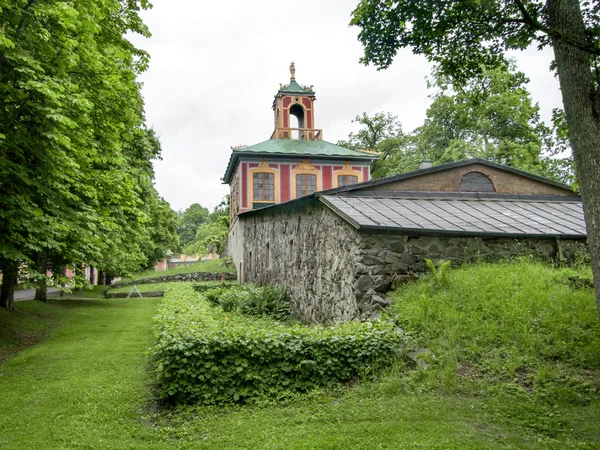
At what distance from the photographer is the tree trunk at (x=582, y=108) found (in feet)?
15.8

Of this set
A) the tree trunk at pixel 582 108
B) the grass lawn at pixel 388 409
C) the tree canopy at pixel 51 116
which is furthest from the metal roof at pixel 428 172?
the tree trunk at pixel 582 108

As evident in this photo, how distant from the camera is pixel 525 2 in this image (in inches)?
258

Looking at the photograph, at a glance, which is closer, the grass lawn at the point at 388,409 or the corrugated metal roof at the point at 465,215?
the grass lawn at the point at 388,409

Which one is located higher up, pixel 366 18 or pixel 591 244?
pixel 366 18

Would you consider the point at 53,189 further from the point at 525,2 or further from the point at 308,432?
the point at 525,2

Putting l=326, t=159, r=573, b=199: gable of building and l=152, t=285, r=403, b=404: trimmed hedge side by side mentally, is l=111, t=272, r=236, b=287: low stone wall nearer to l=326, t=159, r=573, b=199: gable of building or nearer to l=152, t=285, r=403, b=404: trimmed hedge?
l=326, t=159, r=573, b=199: gable of building

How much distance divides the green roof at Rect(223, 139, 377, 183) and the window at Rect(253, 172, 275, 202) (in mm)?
1359

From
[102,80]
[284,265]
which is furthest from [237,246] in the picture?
[102,80]

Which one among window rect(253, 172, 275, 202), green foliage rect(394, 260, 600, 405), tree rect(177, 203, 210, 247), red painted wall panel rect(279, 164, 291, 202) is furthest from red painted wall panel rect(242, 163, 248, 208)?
tree rect(177, 203, 210, 247)

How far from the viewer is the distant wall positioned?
42.4 ft

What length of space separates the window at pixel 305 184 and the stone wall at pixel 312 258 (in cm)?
1013

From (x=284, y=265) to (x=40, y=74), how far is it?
10.0 meters

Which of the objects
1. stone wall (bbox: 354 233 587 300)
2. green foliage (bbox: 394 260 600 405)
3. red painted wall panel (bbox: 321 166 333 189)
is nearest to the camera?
green foliage (bbox: 394 260 600 405)

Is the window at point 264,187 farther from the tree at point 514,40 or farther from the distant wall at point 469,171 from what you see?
the tree at point 514,40
